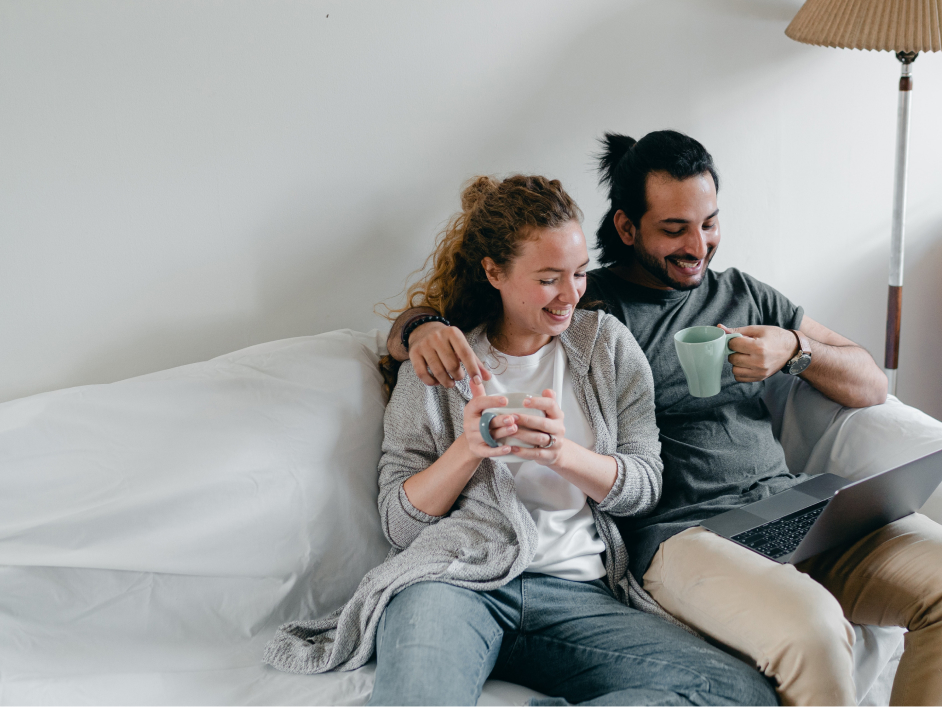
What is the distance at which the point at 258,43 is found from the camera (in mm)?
1519

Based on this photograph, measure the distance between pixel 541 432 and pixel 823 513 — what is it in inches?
17.4

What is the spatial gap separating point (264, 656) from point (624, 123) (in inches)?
57.1

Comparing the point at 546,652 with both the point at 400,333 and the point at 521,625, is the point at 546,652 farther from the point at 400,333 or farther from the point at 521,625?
the point at 400,333

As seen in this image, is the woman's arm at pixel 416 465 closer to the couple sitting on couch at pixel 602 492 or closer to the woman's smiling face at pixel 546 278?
the couple sitting on couch at pixel 602 492

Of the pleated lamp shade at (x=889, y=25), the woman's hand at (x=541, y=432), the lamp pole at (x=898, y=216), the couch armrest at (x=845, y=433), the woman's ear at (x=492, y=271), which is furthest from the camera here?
the lamp pole at (x=898, y=216)

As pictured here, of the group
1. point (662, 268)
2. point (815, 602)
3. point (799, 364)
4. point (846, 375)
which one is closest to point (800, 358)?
point (799, 364)

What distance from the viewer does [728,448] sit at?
155cm

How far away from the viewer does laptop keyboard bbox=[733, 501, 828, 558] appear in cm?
129

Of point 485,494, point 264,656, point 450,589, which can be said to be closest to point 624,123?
point 485,494

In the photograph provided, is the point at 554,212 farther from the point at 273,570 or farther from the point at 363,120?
the point at 273,570

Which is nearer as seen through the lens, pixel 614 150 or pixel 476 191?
pixel 476 191

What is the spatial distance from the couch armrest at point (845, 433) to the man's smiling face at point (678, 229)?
1.32 feet

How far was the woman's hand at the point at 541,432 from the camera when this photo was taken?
1195 mm

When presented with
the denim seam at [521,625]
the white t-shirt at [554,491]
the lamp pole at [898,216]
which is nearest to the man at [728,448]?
the white t-shirt at [554,491]
